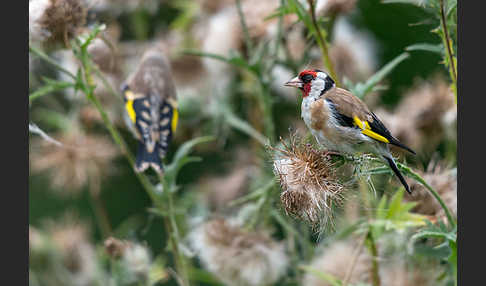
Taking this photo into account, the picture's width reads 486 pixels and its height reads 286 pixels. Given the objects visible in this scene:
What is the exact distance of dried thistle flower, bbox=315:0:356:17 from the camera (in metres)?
1.09

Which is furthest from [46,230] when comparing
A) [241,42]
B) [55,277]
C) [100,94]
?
[241,42]

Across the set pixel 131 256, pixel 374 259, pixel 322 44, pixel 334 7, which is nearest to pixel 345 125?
pixel 322 44

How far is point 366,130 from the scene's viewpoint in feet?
2.58

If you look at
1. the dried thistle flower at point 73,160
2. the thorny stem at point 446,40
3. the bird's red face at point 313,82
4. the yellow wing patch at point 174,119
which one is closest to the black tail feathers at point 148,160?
the yellow wing patch at point 174,119

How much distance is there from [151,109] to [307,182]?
0.56 metres

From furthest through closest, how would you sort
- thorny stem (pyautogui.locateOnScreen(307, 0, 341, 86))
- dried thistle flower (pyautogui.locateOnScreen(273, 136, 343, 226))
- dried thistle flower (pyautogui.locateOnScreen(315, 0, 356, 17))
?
dried thistle flower (pyautogui.locateOnScreen(315, 0, 356, 17))
thorny stem (pyautogui.locateOnScreen(307, 0, 341, 86))
dried thistle flower (pyautogui.locateOnScreen(273, 136, 343, 226))

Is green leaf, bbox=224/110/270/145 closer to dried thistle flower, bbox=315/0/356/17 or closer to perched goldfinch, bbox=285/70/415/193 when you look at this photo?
dried thistle flower, bbox=315/0/356/17

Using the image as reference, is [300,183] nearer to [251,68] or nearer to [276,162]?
[276,162]

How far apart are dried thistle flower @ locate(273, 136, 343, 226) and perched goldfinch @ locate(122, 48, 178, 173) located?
0.36 meters

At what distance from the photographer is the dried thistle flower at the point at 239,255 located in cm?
115

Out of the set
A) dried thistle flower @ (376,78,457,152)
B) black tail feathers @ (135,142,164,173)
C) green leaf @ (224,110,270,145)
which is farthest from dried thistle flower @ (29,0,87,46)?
dried thistle flower @ (376,78,457,152)

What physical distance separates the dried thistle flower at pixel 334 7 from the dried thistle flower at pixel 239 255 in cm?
41

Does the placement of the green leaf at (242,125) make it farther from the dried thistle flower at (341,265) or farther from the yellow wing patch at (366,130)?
the yellow wing patch at (366,130)

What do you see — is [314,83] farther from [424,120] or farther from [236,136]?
[236,136]
